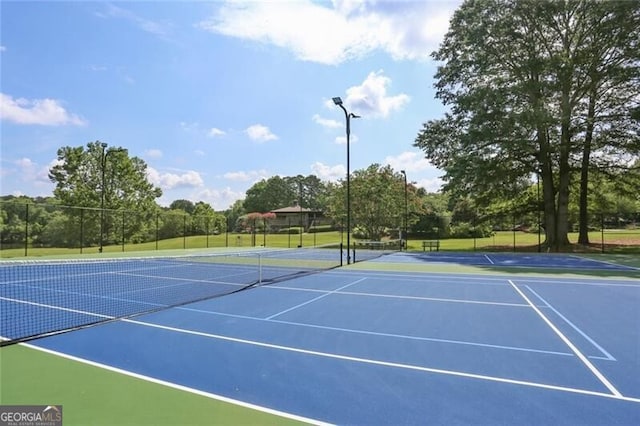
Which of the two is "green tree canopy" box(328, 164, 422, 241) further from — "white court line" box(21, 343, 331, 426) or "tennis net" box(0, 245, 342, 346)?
"white court line" box(21, 343, 331, 426)

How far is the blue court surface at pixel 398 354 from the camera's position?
3.83 m

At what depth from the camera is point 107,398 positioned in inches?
157

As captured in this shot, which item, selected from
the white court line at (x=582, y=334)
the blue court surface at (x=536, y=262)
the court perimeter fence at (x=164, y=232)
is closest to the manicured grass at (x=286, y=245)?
→ the court perimeter fence at (x=164, y=232)

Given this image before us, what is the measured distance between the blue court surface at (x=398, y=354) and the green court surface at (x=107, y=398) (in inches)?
8.7

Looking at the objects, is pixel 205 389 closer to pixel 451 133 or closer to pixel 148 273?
pixel 148 273

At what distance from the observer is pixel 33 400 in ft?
12.9

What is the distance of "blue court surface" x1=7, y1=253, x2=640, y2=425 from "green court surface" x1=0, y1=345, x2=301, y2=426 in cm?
22

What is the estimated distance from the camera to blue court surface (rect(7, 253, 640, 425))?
12.6 feet

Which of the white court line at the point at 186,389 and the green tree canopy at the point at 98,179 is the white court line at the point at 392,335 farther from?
the green tree canopy at the point at 98,179

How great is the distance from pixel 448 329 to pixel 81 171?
3941cm

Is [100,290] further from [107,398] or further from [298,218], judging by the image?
[298,218]

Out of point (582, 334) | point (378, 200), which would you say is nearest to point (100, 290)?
point (582, 334)

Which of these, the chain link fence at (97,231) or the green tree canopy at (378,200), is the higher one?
the green tree canopy at (378,200)

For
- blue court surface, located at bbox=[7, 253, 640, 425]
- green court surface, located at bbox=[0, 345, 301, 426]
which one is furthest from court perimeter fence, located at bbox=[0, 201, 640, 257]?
green court surface, located at bbox=[0, 345, 301, 426]
